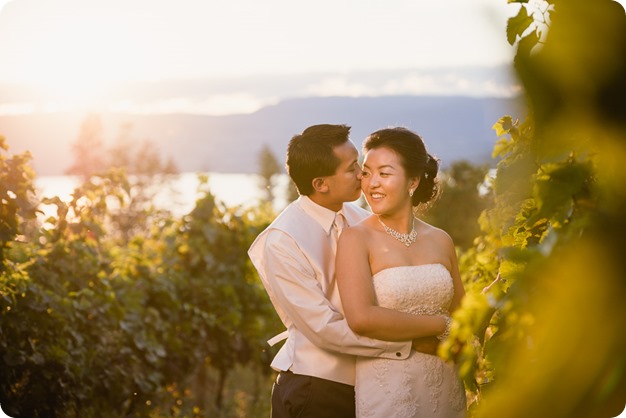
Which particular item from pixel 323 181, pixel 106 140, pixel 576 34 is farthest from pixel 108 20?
pixel 106 140

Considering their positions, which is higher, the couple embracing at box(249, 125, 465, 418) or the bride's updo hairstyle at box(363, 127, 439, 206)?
the bride's updo hairstyle at box(363, 127, 439, 206)

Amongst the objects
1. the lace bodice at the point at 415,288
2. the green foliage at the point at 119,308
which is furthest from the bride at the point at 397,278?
the green foliage at the point at 119,308

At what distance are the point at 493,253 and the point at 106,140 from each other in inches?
1376

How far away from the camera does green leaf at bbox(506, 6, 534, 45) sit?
1.73 metres

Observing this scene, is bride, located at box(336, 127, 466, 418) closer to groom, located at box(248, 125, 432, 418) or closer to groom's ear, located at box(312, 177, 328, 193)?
groom, located at box(248, 125, 432, 418)

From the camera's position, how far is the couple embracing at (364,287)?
10.5ft

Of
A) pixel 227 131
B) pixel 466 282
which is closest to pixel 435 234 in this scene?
pixel 466 282

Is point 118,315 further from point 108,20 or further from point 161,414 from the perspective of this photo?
point 108,20

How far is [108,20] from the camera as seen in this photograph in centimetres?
660

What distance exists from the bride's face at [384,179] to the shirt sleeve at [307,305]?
0.38 metres

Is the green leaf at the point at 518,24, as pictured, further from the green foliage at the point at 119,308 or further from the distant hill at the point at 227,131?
the distant hill at the point at 227,131

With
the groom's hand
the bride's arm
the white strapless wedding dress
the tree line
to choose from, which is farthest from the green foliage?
the groom's hand

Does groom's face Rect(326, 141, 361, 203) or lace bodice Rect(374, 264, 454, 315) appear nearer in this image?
lace bodice Rect(374, 264, 454, 315)

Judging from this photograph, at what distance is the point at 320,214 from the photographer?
11.7ft
